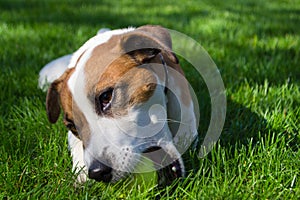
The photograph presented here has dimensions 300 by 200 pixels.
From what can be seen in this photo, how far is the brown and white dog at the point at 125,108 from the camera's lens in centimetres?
239

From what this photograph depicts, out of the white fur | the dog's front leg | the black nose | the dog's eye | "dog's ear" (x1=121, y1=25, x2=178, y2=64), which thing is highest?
"dog's ear" (x1=121, y1=25, x2=178, y2=64)

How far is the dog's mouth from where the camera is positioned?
250 cm

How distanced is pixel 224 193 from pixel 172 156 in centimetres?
43

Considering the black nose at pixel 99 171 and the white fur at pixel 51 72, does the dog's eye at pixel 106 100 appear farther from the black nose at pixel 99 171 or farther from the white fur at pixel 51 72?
the white fur at pixel 51 72

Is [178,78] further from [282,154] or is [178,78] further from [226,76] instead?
[226,76]

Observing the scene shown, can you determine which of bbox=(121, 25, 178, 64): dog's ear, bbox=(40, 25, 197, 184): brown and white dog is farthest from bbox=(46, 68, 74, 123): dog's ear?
bbox=(121, 25, 178, 64): dog's ear

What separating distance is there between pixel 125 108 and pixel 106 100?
0.11m

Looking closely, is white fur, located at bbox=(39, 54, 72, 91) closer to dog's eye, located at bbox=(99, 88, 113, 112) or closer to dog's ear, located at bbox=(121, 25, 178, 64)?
dog's ear, located at bbox=(121, 25, 178, 64)

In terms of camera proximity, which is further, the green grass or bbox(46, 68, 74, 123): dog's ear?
bbox(46, 68, 74, 123): dog's ear

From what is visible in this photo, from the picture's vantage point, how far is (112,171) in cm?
232

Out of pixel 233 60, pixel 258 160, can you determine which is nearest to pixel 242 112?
pixel 258 160

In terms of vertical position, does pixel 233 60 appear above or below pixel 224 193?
below

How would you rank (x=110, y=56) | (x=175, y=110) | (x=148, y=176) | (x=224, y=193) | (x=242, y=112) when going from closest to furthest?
(x=224, y=193)
(x=148, y=176)
(x=110, y=56)
(x=175, y=110)
(x=242, y=112)

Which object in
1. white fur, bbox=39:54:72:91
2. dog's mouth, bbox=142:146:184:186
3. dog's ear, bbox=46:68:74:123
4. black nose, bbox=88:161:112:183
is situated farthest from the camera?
white fur, bbox=39:54:72:91
